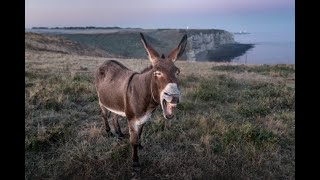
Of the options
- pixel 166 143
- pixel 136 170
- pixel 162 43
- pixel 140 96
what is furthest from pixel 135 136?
pixel 162 43

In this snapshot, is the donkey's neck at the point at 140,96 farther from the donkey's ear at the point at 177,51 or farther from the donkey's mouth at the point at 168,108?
the donkey's mouth at the point at 168,108

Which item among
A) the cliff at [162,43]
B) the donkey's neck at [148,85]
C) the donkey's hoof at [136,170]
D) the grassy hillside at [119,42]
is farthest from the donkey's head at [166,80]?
the grassy hillside at [119,42]

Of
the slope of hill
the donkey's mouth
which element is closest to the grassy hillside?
the slope of hill

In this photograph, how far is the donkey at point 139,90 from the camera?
487cm

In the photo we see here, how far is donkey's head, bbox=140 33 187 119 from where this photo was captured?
4.68 metres

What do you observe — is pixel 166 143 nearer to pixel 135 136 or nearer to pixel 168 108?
pixel 135 136

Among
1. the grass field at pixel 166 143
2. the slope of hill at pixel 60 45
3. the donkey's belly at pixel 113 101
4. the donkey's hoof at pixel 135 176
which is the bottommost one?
the donkey's hoof at pixel 135 176

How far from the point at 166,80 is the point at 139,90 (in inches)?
39.9

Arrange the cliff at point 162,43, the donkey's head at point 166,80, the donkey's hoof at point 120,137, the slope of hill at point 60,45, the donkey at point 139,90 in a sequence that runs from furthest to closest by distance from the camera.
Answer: the slope of hill at point 60,45 → the cliff at point 162,43 → the donkey's hoof at point 120,137 → the donkey at point 139,90 → the donkey's head at point 166,80

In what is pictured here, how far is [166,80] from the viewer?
486 centimetres

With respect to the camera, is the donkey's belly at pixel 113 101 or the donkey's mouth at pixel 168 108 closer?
the donkey's mouth at pixel 168 108

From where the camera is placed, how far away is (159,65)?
500cm

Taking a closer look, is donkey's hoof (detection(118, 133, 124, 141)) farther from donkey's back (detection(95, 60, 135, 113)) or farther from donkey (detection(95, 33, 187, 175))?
donkey's back (detection(95, 60, 135, 113))

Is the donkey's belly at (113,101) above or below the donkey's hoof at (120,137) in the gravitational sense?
above
